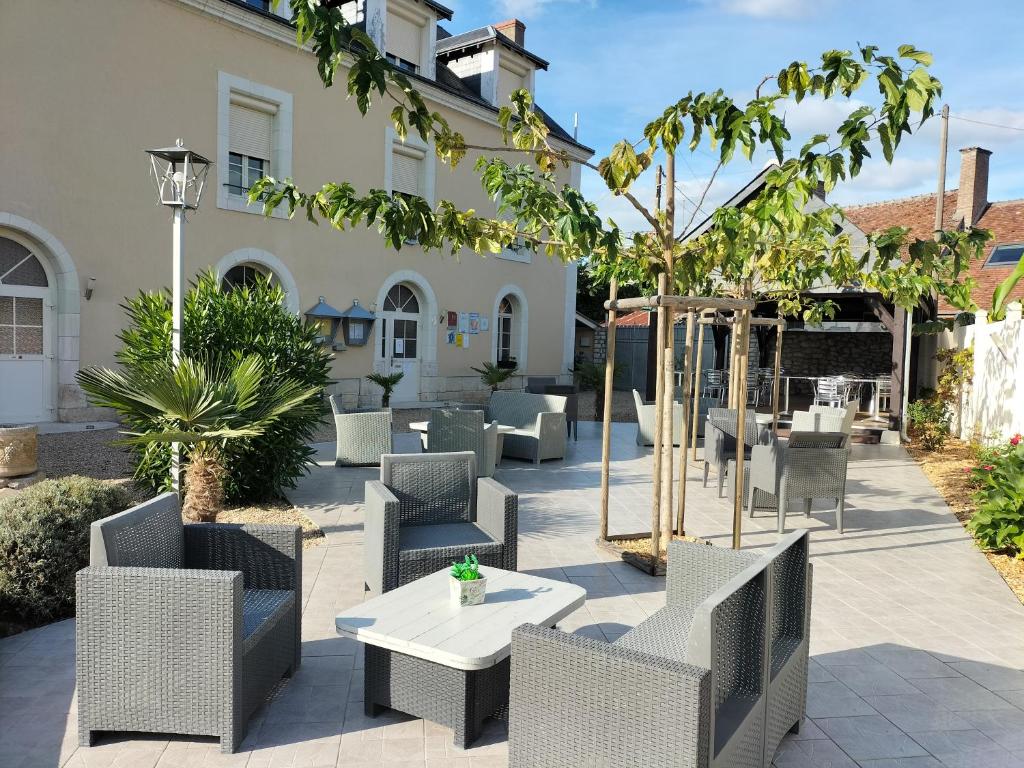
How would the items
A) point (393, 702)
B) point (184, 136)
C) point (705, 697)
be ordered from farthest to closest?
point (184, 136)
point (393, 702)
point (705, 697)

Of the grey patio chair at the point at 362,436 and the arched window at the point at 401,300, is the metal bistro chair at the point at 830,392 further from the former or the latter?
the grey patio chair at the point at 362,436

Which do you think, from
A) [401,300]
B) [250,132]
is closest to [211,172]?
[250,132]

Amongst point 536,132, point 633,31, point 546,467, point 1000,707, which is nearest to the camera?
point 1000,707

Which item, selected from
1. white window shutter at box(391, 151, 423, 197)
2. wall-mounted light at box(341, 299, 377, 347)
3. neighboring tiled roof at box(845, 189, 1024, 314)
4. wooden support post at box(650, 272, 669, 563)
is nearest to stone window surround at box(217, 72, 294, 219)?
wall-mounted light at box(341, 299, 377, 347)

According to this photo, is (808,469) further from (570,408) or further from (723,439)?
(570,408)

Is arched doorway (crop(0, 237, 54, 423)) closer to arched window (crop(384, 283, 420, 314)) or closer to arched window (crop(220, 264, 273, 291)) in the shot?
arched window (crop(220, 264, 273, 291))

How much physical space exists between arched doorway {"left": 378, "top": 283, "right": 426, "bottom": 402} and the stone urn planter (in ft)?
26.6

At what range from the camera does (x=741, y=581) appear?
7.99 ft

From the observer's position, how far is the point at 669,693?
6.89 feet

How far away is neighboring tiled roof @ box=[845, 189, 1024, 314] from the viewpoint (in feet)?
52.6

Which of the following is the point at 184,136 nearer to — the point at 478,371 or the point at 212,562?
the point at 478,371

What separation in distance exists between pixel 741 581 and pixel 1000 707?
65.7 inches

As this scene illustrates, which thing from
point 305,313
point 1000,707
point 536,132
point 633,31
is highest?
point 633,31

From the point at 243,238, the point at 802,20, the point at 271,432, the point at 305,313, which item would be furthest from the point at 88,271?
the point at 802,20
